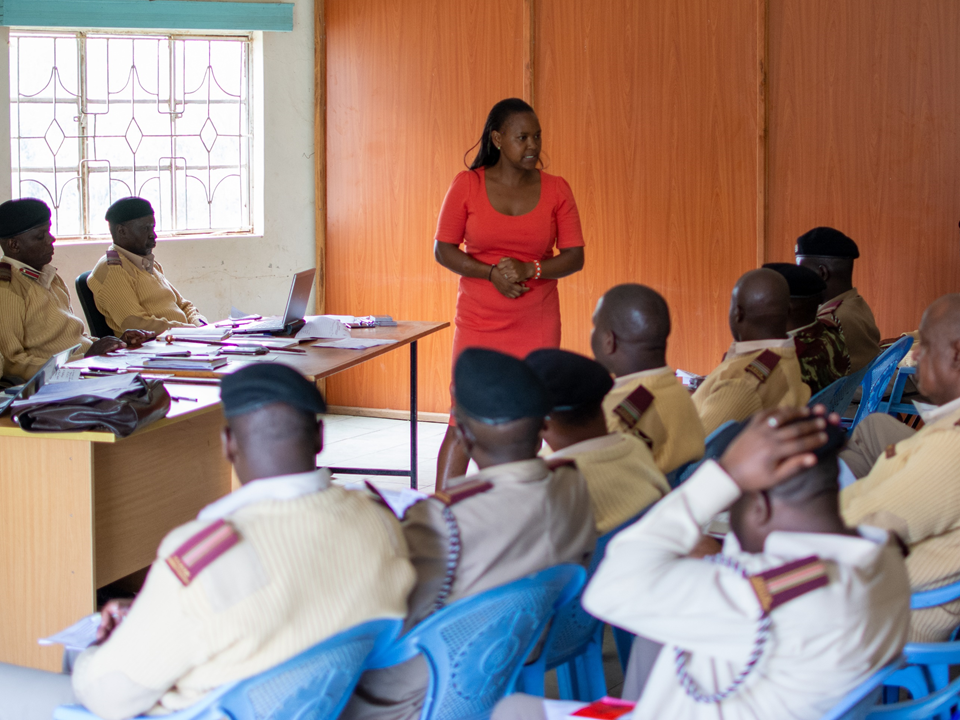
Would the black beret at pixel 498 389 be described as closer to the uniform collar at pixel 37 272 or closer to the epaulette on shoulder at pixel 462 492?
the epaulette on shoulder at pixel 462 492

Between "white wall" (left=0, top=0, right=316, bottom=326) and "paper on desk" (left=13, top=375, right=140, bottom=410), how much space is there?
331 centimetres

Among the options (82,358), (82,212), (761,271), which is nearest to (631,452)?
(761,271)

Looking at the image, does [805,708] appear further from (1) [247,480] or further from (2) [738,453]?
(1) [247,480]

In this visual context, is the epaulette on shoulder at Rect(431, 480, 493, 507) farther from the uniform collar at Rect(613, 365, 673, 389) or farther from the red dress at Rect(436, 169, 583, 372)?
the red dress at Rect(436, 169, 583, 372)

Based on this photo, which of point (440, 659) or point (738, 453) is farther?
point (440, 659)

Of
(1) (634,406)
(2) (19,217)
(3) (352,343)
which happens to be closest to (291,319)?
(3) (352,343)

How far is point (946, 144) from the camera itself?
523 cm

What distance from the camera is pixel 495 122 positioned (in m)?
3.78

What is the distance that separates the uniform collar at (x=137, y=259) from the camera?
4.50 meters

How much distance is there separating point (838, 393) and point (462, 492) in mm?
2096

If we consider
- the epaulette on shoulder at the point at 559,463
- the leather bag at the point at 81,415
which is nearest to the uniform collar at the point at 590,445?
the epaulette on shoulder at the point at 559,463

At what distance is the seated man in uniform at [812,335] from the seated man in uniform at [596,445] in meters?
1.36

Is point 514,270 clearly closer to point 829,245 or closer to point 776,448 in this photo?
point 829,245

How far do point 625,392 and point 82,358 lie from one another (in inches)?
83.5
